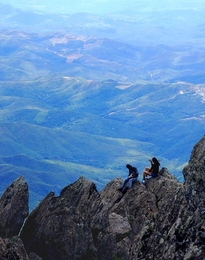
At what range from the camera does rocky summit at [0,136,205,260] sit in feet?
56.9

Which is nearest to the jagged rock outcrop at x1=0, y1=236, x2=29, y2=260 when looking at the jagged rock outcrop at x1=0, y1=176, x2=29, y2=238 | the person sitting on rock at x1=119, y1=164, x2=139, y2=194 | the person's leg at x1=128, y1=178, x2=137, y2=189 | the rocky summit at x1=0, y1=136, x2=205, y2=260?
the rocky summit at x1=0, y1=136, x2=205, y2=260

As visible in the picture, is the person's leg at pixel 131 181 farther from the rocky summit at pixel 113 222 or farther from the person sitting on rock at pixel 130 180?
the rocky summit at pixel 113 222

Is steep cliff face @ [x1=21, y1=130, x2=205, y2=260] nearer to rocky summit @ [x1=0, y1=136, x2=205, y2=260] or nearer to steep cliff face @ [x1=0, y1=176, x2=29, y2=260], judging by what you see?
rocky summit @ [x1=0, y1=136, x2=205, y2=260]

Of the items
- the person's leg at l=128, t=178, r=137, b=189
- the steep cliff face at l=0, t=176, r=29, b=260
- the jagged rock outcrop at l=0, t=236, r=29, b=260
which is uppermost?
the jagged rock outcrop at l=0, t=236, r=29, b=260

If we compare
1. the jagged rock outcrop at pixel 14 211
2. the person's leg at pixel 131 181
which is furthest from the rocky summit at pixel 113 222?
the person's leg at pixel 131 181

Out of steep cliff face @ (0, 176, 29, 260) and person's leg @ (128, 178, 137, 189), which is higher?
steep cliff face @ (0, 176, 29, 260)

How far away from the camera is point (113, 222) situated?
116 feet

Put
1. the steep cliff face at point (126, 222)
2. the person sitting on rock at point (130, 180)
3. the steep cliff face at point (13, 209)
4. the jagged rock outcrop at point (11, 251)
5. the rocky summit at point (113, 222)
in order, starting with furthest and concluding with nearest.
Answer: the person sitting on rock at point (130, 180), the steep cliff face at point (13, 209), the jagged rock outcrop at point (11, 251), the rocky summit at point (113, 222), the steep cliff face at point (126, 222)

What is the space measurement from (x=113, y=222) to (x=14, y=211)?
5.64m

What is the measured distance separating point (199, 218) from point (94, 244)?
16418 millimetres

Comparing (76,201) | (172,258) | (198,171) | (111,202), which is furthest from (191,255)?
(111,202)

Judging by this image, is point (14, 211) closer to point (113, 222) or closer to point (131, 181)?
point (113, 222)

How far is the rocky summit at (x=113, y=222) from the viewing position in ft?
56.9

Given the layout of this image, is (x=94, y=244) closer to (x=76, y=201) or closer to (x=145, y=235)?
(x=76, y=201)
